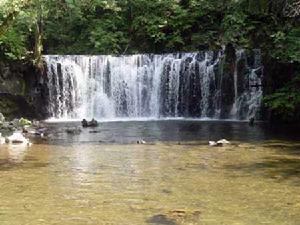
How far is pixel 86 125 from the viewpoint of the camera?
21438 mm

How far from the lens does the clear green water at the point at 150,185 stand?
801cm

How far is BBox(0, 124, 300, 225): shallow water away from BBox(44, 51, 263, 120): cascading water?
10.1 meters

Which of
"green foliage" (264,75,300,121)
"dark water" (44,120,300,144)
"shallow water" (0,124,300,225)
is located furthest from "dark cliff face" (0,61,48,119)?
"green foliage" (264,75,300,121)

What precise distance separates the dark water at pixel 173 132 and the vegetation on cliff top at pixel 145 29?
100 inches

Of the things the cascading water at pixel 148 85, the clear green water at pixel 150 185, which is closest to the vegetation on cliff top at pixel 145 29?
the cascading water at pixel 148 85

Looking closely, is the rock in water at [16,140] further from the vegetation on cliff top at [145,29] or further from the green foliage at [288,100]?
the green foliage at [288,100]

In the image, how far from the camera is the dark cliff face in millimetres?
24891

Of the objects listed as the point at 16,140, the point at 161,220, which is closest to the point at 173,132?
the point at 16,140

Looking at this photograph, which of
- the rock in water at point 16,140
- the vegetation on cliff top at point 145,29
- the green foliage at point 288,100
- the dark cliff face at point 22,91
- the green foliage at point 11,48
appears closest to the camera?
the rock in water at point 16,140

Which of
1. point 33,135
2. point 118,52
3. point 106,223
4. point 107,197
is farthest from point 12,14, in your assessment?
point 118,52

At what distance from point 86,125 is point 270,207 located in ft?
44.8

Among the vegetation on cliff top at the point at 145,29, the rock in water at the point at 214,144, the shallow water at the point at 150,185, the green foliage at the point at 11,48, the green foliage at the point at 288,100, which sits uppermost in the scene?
the vegetation on cliff top at the point at 145,29

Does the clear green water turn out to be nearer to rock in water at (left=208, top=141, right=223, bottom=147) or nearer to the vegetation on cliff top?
rock in water at (left=208, top=141, right=223, bottom=147)

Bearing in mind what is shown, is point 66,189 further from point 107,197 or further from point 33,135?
point 33,135
